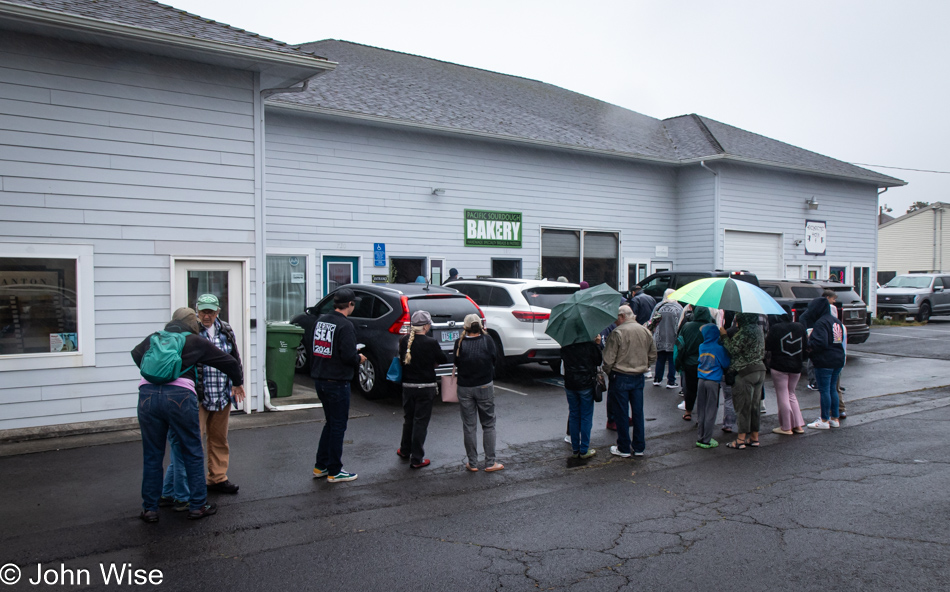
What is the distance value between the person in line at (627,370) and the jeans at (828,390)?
290 cm

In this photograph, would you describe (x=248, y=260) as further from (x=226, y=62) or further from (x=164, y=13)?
(x=164, y=13)

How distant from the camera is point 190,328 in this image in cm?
567

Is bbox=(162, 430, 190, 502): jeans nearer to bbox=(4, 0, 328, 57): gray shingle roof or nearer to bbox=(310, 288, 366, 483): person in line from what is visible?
bbox=(310, 288, 366, 483): person in line

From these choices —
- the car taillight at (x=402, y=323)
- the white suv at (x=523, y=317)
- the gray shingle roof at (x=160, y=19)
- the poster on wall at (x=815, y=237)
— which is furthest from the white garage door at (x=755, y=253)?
the gray shingle roof at (x=160, y=19)

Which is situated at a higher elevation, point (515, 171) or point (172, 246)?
point (515, 171)

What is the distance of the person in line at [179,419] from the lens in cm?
542

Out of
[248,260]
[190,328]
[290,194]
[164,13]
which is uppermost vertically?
[164,13]

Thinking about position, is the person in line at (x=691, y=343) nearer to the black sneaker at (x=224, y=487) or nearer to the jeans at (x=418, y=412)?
the jeans at (x=418, y=412)

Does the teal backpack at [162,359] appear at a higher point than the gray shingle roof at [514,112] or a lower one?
lower

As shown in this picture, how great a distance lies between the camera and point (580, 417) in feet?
24.5

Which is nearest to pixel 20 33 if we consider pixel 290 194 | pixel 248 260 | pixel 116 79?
pixel 116 79

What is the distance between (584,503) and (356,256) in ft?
34.1

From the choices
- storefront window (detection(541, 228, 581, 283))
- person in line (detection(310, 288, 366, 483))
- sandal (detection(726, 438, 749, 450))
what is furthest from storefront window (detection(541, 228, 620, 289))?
person in line (detection(310, 288, 366, 483))

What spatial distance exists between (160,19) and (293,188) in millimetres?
5485
